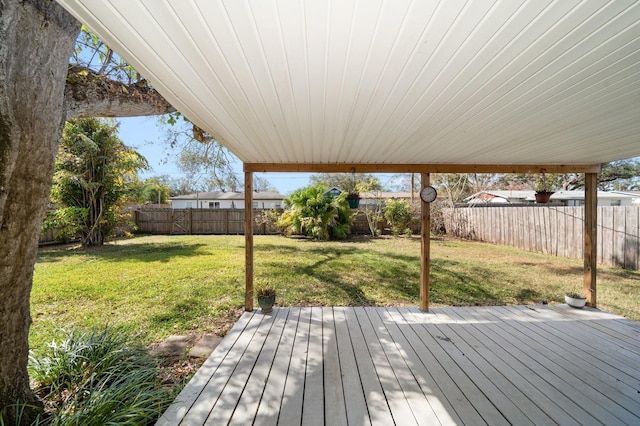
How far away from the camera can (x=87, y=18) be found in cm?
101

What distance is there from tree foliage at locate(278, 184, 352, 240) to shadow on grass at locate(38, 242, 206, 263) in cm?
352

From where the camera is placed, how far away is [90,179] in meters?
7.74

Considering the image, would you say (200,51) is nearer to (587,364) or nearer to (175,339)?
(175,339)

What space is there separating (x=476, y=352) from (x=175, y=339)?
3132 mm

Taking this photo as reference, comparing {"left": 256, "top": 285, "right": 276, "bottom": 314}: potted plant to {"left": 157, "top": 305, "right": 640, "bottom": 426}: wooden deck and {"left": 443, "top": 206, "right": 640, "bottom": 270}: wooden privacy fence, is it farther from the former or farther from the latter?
{"left": 443, "top": 206, "right": 640, "bottom": 270}: wooden privacy fence

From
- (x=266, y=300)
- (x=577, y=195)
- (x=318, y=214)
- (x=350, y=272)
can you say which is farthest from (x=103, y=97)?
(x=577, y=195)

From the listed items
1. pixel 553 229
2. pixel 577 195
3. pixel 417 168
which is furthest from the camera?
pixel 577 195

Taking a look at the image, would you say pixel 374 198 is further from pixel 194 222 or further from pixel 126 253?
pixel 126 253

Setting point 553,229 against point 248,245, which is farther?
point 553,229

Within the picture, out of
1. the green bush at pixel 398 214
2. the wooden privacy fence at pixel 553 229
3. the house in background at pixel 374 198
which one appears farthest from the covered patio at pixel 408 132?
the green bush at pixel 398 214

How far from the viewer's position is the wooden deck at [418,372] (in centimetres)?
183

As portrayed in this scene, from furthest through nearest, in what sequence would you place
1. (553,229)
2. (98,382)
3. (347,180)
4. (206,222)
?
(347,180) → (206,222) → (553,229) → (98,382)

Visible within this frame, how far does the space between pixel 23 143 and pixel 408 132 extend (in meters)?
2.55

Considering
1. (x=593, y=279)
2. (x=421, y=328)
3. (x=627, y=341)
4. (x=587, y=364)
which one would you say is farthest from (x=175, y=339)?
(x=593, y=279)
